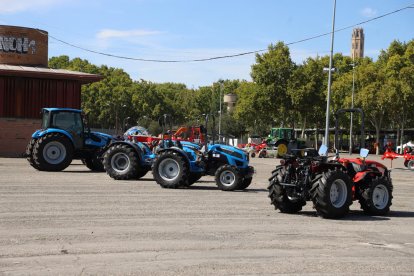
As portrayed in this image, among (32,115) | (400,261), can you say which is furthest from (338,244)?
(32,115)

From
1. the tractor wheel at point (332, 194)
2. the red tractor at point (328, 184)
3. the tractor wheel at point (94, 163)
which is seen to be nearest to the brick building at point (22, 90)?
the tractor wheel at point (94, 163)

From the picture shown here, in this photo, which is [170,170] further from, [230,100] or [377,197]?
[230,100]

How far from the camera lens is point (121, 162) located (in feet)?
65.1

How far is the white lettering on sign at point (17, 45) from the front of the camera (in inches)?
1432

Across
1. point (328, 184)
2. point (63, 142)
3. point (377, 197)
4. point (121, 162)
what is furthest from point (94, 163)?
point (328, 184)

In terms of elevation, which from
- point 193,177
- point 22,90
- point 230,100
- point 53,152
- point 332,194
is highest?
point 230,100

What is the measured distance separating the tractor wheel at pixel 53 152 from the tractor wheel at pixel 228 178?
7.96m

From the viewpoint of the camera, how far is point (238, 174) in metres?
17.3

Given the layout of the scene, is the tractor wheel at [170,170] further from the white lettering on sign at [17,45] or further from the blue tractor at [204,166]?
the white lettering on sign at [17,45]

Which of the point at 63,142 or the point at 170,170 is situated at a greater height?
the point at 63,142

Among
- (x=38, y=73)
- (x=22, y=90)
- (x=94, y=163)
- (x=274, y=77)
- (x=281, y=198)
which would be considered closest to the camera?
(x=281, y=198)

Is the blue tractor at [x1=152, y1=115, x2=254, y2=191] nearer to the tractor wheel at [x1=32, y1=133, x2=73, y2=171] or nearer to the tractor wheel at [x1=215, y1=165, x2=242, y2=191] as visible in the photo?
the tractor wheel at [x1=215, y1=165, x2=242, y2=191]

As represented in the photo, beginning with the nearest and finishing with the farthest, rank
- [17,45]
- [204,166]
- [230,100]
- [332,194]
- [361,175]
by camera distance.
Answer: [332,194] < [361,175] < [204,166] < [17,45] < [230,100]

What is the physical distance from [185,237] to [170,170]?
836 centimetres
